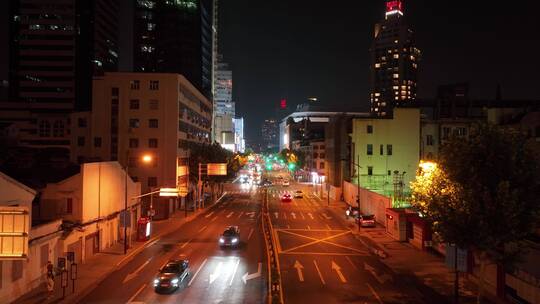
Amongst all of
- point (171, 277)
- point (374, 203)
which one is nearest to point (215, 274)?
point (171, 277)

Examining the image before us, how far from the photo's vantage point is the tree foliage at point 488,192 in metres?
24.9

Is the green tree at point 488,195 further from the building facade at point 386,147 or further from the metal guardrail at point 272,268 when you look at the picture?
the building facade at point 386,147

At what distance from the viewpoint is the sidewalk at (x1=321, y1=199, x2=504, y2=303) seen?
30112 mm

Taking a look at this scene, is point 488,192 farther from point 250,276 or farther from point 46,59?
point 46,59

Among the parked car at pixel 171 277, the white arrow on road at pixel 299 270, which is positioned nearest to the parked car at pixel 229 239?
the white arrow on road at pixel 299 270

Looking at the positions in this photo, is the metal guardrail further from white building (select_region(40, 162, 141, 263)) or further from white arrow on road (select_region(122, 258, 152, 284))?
white building (select_region(40, 162, 141, 263))

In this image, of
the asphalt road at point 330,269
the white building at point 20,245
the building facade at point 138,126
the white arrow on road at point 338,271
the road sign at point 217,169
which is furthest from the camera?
the building facade at point 138,126

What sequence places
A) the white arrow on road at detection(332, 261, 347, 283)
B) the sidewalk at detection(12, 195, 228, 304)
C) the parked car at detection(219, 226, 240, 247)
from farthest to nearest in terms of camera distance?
1. the parked car at detection(219, 226, 240, 247)
2. the white arrow on road at detection(332, 261, 347, 283)
3. the sidewalk at detection(12, 195, 228, 304)

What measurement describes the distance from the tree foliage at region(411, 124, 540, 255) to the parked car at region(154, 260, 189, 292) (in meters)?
15.1

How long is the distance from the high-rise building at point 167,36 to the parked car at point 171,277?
13954 centimetres

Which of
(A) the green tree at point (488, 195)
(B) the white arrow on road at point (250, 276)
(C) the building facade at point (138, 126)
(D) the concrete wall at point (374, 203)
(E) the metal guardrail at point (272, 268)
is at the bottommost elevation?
(B) the white arrow on road at point (250, 276)

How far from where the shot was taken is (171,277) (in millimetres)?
29797

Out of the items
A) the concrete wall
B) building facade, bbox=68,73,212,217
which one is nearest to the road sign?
building facade, bbox=68,73,212,217

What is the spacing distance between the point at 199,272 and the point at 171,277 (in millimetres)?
5614
